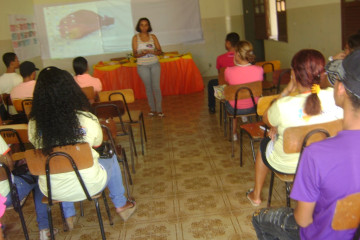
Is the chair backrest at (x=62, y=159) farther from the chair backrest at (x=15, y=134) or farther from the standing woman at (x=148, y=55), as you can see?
the standing woman at (x=148, y=55)

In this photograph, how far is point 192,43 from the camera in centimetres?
847

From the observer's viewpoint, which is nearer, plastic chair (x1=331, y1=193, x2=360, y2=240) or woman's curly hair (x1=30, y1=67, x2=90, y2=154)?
plastic chair (x1=331, y1=193, x2=360, y2=240)

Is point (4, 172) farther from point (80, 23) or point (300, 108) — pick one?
point (80, 23)

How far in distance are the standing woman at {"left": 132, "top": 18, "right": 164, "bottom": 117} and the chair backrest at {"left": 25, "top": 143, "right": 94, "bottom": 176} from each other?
3.20 metres

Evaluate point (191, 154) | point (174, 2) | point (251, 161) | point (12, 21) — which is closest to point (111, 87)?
point (12, 21)

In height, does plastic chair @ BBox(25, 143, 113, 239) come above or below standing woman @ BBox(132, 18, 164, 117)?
below

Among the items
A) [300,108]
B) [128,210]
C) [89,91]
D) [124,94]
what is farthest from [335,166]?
[89,91]

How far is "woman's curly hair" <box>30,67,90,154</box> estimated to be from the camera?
205cm

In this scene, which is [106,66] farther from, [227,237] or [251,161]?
[227,237]

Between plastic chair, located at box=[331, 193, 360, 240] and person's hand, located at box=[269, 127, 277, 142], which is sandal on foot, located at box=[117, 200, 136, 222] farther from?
plastic chair, located at box=[331, 193, 360, 240]

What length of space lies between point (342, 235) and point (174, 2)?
25.2 ft

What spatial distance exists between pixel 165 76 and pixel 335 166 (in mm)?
5805

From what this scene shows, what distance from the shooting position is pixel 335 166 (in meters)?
1.10

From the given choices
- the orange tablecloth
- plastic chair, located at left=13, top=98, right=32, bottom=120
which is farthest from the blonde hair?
the orange tablecloth
